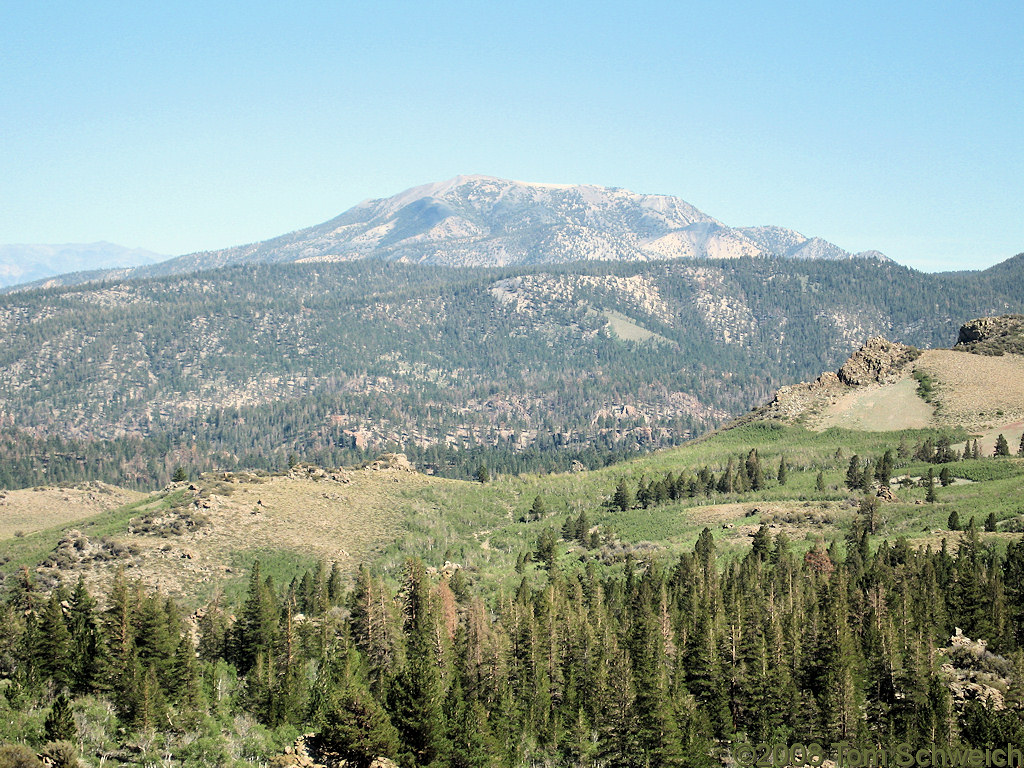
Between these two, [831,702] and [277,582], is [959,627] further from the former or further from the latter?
[277,582]

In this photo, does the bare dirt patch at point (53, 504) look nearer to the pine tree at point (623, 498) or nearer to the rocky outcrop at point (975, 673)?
the pine tree at point (623, 498)

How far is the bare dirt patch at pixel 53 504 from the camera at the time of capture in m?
161

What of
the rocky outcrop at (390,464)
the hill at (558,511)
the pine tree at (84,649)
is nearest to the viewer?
the pine tree at (84,649)

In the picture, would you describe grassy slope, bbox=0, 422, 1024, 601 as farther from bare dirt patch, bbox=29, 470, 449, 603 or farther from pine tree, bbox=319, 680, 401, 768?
pine tree, bbox=319, 680, 401, 768

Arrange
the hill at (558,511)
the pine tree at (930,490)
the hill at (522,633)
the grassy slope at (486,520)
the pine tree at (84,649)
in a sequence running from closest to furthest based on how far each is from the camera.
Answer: the hill at (522,633) → the pine tree at (84,649) → the hill at (558,511) → the grassy slope at (486,520) → the pine tree at (930,490)

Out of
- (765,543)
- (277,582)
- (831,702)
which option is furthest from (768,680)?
(277,582)

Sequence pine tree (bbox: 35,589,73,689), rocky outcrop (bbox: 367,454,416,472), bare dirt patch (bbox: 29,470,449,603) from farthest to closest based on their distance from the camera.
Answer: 1. rocky outcrop (bbox: 367,454,416,472)
2. bare dirt patch (bbox: 29,470,449,603)
3. pine tree (bbox: 35,589,73,689)

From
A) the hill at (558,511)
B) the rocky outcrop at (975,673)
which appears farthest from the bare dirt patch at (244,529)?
the rocky outcrop at (975,673)

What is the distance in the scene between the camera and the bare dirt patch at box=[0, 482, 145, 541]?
16125 cm

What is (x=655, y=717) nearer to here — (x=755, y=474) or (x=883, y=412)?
(x=755, y=474)

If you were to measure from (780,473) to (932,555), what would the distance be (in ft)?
194

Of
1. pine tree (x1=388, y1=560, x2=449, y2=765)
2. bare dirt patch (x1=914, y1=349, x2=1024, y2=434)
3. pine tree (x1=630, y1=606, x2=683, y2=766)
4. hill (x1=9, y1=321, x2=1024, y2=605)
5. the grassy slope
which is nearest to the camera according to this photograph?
pine tree (x1=388, y1=560, x2=449, y2=765)

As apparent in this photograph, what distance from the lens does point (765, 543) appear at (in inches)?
4402

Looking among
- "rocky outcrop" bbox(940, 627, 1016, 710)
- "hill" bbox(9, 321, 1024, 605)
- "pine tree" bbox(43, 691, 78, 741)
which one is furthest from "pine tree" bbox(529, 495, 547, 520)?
"pine tree" bbox(43, 691, 78, 741)
